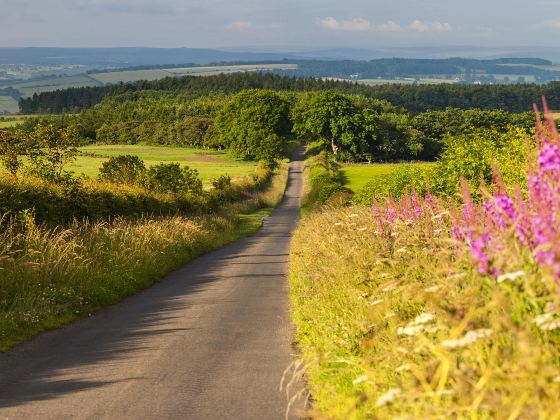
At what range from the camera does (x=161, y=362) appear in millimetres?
9773

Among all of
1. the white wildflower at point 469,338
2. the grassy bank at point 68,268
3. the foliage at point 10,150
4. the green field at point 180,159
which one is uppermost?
the white wildflower at point 469,338

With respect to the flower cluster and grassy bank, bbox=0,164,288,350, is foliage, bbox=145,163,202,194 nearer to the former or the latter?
grassy bank, bbox=0,164,288,350

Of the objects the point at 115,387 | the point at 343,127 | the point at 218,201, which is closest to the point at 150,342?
the point at 115,387

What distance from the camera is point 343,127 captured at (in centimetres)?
11900

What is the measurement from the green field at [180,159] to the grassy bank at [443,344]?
78.2 metres

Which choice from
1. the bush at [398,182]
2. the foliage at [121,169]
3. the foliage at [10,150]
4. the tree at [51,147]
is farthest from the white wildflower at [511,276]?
the foliage at [121,169]

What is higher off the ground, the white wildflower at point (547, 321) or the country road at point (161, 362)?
the white wildflower at point (547, 321)

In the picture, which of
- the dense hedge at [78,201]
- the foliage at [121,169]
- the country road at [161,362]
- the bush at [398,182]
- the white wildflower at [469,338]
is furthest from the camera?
the foliage at [121,169]

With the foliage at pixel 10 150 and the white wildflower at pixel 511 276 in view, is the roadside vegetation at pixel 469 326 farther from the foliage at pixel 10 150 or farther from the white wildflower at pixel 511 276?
the foliage at pixel 10 150

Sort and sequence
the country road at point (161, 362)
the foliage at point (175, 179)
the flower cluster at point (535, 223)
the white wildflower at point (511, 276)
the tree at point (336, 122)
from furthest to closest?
the tree at point (336, 122) → the foliage at point (175, 179) → the country road at point (161, 362) → the flower cluster at point (535, 223) → the white wildflower at point (511, 276)

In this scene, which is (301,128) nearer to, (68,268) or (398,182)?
(398,182)

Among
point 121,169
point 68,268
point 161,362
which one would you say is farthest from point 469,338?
point 121,169

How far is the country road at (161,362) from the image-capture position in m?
7.66

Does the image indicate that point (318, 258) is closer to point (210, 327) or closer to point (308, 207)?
point (210, 327)
